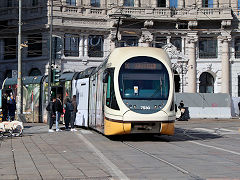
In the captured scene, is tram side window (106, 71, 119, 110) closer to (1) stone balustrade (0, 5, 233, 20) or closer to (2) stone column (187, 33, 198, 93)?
(1) stone balustrade (0, 5, 233, 20)

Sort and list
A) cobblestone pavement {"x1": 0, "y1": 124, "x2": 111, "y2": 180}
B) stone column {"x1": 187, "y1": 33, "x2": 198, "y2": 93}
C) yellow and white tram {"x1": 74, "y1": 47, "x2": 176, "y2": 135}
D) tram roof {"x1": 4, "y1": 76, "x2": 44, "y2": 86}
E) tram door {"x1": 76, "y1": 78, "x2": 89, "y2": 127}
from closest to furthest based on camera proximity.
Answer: cobblestone pavement {"x1": 0, "y1": 124, "x2": 111, "y2": 180}, yellow and white tram {"x1": 74, "y1": 47, "x2": 176, "y2": 135}, tram door {"x1": 76, "y1": 78, "x2": 89, "y2": 127}, tram roof {"x1": 4, "y1": 76, "x2": 44, "y2": 86}, stone column {"x1": 187, "y1": 33, "x2": 198, "y2": 93}

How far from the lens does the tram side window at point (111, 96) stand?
53.5 feet

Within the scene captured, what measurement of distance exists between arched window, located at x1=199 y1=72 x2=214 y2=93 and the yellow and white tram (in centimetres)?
2842

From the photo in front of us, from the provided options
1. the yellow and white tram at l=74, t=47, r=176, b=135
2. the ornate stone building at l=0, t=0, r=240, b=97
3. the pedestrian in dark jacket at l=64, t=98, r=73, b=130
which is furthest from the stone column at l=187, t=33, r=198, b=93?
the yellow and white tram at l=74, t=47, r=176, b=135

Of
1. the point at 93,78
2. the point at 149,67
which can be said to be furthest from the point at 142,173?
the point at 93,78

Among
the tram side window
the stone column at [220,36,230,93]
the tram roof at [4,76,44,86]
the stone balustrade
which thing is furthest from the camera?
the stone column at [220,36,230,93]

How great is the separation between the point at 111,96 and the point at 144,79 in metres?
1.21

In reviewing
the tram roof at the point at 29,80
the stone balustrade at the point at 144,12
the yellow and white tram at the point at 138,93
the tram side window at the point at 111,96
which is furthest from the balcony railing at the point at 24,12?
the tram side window at the point at 111,96

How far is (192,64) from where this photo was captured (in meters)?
44.1

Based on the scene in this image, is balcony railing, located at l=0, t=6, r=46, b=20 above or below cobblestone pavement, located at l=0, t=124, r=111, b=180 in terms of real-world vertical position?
above

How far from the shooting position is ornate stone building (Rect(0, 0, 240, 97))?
43281mm

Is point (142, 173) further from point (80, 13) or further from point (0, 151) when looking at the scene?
point (80, 13)

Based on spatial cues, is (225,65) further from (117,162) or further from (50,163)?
(50,163)

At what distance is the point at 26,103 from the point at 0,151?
20.2m
